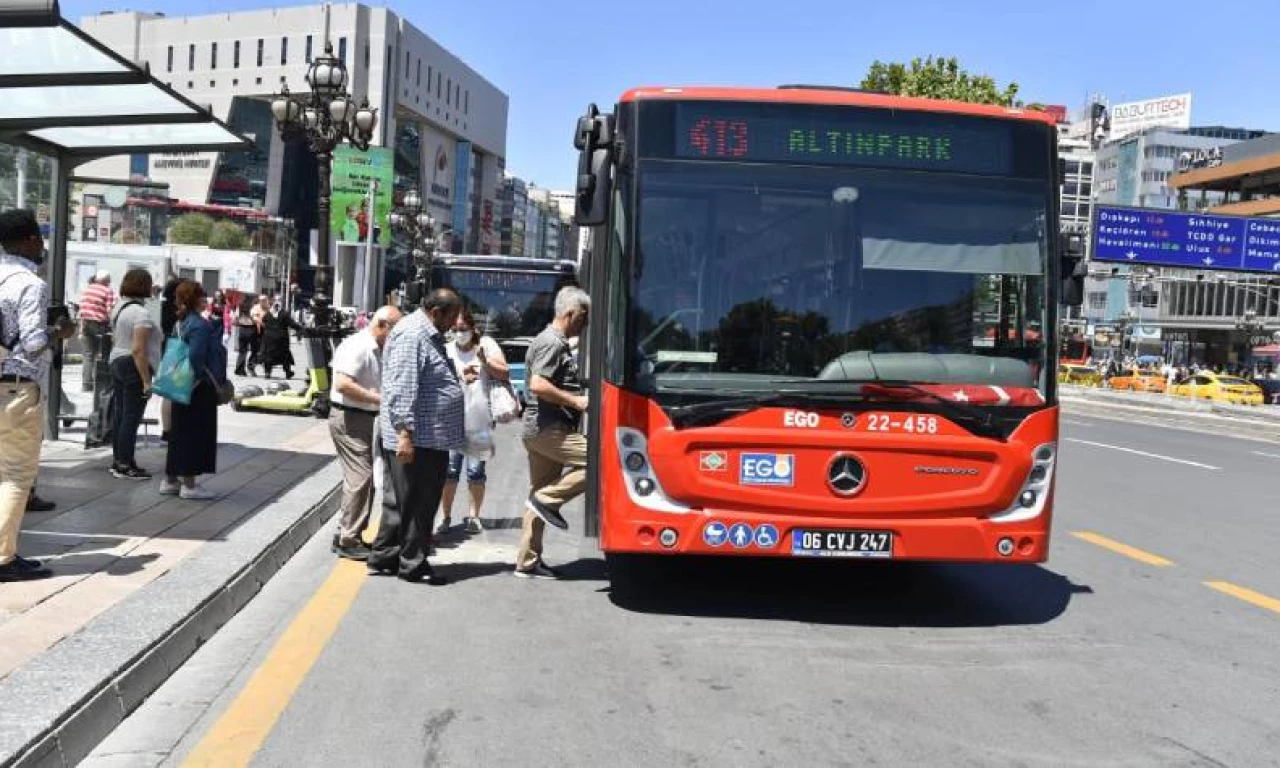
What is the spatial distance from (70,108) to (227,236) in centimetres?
9227

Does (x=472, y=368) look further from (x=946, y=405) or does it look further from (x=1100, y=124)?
(x=1100, y=124)

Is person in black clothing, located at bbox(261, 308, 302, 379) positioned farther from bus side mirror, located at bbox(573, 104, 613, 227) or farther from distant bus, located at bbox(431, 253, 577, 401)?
bus side mirror, located at bbox(573, 104, 613, 227)

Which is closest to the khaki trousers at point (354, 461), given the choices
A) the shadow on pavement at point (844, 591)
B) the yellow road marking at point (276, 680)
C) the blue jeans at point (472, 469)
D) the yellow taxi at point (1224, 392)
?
the yellow road marking at point (276, 680)

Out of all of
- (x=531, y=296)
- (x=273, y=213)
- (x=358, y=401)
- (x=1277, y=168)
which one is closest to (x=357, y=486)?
(x=358, y=401)

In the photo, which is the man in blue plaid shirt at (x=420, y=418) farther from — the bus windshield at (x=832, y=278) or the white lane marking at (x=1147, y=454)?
the white lane marking at (x=1147, y=454)

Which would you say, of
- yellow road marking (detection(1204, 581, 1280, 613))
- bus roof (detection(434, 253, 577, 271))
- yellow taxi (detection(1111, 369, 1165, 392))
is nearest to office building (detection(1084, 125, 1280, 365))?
yellow taxi (detection(1111, 369, 1165, 392))

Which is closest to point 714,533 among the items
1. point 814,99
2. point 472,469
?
point 814,99

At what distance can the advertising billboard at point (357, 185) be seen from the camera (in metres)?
39.8

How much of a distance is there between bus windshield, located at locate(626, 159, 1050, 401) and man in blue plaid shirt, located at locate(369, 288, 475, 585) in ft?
3.93

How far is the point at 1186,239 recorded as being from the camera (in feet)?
144

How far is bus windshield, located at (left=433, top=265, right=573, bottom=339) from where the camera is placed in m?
24.4

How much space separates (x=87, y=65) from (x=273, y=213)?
10802 centimetres

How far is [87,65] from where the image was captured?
27.0 feet

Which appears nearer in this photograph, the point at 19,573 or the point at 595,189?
the point at 19,573
